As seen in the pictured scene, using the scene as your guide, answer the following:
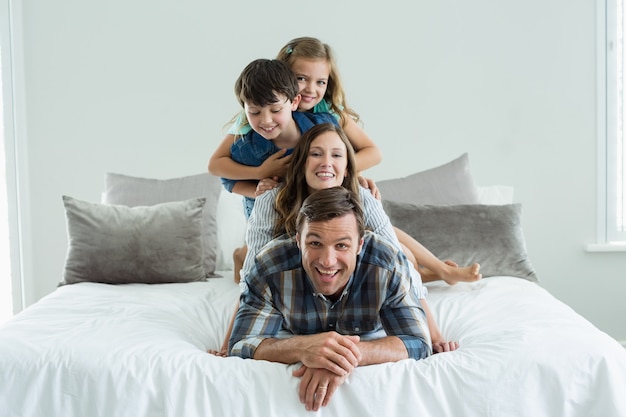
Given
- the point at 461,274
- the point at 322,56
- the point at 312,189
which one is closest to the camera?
the point at 312,189

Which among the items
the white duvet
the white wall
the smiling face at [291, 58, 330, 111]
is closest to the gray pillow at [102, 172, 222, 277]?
the white wall

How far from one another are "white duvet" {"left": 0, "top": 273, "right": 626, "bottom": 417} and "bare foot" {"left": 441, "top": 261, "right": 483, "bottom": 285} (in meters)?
0.50

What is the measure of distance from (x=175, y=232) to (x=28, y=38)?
55.6 inches

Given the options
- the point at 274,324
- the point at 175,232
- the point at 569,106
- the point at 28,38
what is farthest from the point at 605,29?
the point at 28,38

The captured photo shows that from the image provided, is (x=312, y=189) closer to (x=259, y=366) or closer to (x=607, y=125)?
(x=259, y=366)

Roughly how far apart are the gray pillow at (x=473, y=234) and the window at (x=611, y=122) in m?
0.98

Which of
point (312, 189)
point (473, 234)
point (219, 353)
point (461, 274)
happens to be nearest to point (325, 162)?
point (312, 189)

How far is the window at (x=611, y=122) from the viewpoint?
3768 mm

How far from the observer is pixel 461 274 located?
280 centimetres

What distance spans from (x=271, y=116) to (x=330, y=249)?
20.9 inches

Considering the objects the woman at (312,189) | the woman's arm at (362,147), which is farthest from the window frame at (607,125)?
the woman at (312,189)

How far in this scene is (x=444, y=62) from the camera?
382 cm

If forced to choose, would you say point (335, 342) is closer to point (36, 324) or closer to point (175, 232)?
point (36, 324)

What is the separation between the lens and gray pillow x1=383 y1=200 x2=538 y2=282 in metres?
3.02
